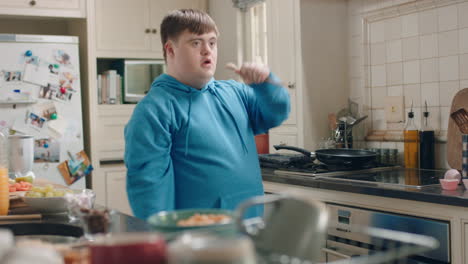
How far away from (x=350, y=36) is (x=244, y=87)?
5.02ft

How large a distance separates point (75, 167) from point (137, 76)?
816mm

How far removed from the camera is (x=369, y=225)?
235cm

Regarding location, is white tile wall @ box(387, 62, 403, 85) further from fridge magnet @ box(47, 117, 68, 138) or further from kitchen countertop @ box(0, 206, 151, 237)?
fridge magnet @ box(47, 117, 68, 138)

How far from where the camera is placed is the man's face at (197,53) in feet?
6.03

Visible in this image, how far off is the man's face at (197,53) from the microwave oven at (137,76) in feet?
7.93

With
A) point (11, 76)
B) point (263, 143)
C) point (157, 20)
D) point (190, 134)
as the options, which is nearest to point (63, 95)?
point (11, 76)

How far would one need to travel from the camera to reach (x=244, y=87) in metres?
2.09

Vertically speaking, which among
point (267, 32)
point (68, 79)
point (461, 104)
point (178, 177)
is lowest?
point (178, 177)

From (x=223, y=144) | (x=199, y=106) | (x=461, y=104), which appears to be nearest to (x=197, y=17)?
(x=199, y=106)

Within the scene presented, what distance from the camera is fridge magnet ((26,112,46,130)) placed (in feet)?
12.5

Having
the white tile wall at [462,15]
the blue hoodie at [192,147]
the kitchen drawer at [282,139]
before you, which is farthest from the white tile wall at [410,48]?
the blue hoodie at [192,147]

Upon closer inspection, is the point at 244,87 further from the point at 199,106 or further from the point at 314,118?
the point at 314,118

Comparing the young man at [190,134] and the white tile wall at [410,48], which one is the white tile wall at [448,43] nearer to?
the white tile wall at [410,48]

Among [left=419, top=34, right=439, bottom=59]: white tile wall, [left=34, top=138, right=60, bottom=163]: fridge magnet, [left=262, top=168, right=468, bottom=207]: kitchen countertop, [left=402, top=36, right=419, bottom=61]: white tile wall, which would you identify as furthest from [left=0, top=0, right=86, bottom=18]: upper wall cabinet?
[left=419, top=34, right=439, bottom=59]: white tile wall
